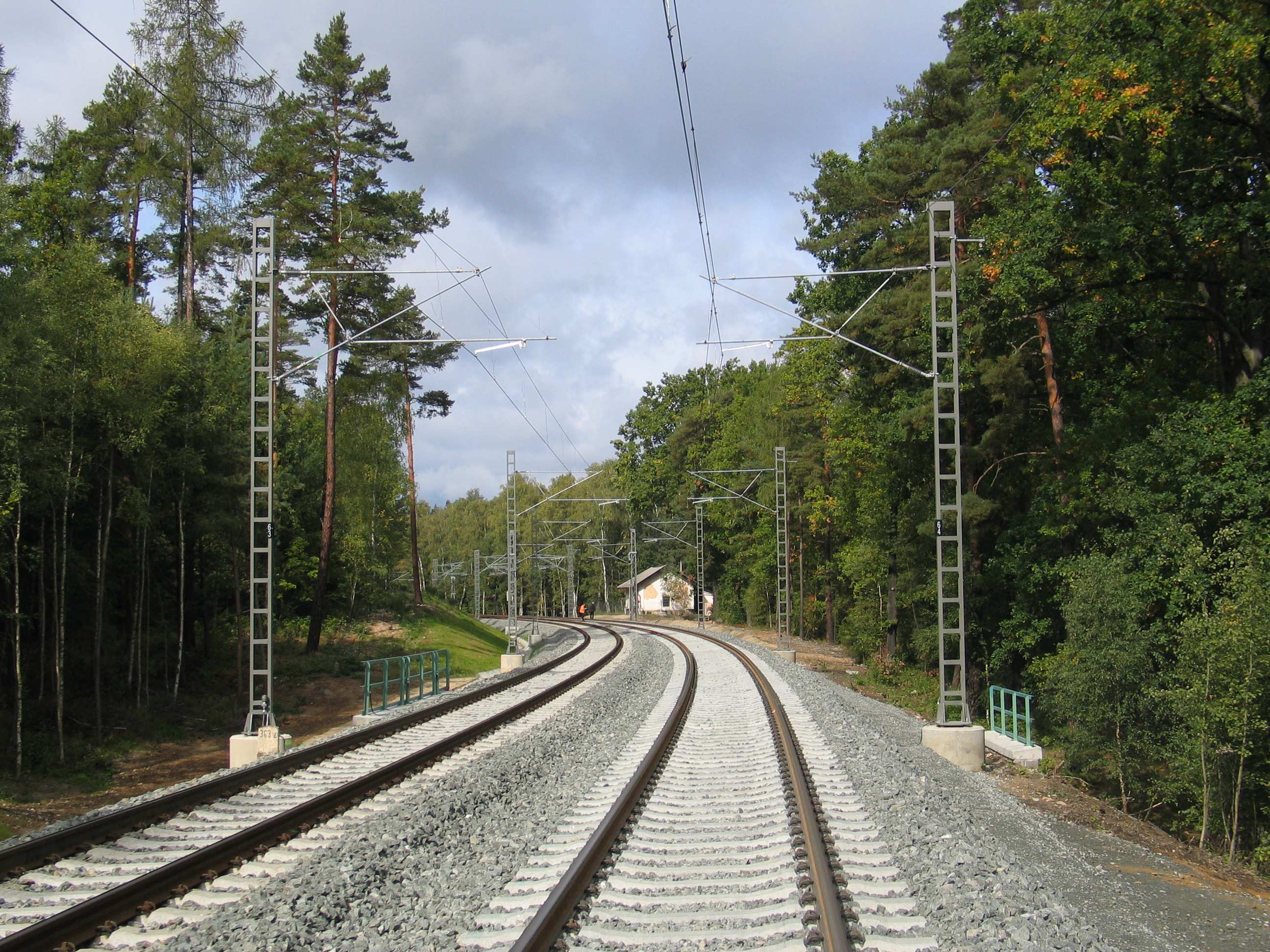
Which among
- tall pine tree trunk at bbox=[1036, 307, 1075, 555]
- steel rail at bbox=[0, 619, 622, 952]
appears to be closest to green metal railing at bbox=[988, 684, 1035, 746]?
tall pine tree trunk at bbox=[1036, 307, 1075, 555]

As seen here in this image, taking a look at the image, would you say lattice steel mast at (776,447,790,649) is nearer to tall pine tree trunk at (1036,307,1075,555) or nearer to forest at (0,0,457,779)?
tall pine tree trunk at (1036,307,1075,555)

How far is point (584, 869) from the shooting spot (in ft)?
21.3

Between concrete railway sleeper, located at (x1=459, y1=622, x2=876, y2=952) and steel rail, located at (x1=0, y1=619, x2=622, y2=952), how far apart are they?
224 cm

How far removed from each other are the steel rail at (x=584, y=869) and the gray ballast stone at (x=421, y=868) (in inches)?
20.9

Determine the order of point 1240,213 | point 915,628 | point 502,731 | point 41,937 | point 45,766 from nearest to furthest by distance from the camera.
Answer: point 41,937 < point 502,731 < point 1240,213 < point 45,766 < point 915,628

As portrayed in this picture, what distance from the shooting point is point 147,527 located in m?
23.6

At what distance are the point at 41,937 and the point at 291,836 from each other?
259cm

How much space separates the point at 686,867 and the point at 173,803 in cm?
506

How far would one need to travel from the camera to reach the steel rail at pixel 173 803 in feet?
23.4

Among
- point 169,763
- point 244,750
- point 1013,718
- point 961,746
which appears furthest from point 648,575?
point 244,750

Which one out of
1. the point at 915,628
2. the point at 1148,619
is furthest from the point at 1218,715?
the point at 915,628

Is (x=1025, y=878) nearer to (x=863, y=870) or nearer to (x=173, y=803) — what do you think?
(x=863, y=870)

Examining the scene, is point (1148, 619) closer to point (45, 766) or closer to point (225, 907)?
point (225, 907)

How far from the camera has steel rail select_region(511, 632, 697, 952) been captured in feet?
17.4
